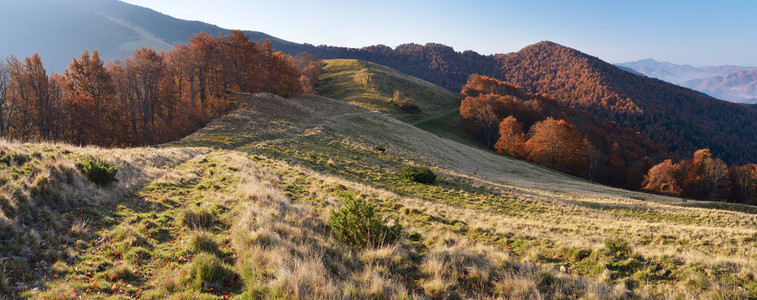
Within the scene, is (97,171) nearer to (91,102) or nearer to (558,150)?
(91,102)

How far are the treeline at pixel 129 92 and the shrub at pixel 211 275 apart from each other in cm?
3380

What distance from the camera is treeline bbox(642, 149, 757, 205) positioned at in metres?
61.7

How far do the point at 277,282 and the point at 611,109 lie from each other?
207 metres

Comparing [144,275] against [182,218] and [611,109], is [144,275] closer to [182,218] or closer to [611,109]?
[182,218]

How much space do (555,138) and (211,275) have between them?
73.8m

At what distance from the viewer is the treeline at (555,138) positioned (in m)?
66.3

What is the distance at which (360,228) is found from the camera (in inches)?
331

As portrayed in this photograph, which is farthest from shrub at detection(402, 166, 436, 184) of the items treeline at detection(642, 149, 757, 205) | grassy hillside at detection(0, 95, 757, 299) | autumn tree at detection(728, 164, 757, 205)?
autumn tree at detection(728, 164, 757, 205)

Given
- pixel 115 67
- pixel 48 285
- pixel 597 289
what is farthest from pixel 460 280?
pixel 115 67

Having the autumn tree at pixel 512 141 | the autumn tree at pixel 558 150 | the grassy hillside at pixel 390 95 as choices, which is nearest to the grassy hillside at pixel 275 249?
the autumn tree at pixel 558 150

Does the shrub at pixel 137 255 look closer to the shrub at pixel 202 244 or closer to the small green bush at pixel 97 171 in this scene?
the shrub at pixel 202 244

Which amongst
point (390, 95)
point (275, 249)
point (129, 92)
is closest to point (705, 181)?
point (390, 95)

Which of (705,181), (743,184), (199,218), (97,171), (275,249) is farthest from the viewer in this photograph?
(705,181)

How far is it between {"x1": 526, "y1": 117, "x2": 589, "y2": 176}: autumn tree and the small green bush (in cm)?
7233
